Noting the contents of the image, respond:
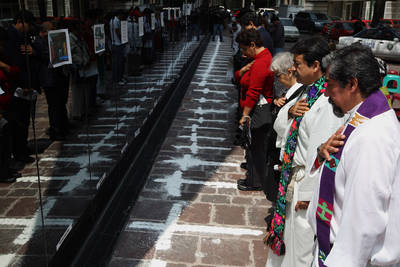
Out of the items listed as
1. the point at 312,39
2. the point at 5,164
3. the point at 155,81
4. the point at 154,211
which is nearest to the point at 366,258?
the point at 312,39

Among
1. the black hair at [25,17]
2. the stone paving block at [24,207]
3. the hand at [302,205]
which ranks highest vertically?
the black hair at [25,17]

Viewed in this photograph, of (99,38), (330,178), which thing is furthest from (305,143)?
(99,38)

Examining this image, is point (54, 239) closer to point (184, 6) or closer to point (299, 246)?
point (299, 246)

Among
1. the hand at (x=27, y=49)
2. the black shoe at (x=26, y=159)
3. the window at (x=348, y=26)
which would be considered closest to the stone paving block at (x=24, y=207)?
the black shoe at (x=26, y=159)

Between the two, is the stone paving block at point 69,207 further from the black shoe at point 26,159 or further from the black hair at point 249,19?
the black hair at point 249,19

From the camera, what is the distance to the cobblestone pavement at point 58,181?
2.62m

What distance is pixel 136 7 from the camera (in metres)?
6.01

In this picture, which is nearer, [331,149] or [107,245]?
[331,149]

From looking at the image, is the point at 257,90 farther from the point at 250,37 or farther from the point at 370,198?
the point at 370,198

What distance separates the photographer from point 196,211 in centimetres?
464

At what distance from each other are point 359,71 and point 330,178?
1.61 ft

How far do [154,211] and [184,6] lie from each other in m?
9.21

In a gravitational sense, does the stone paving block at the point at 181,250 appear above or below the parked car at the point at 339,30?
below

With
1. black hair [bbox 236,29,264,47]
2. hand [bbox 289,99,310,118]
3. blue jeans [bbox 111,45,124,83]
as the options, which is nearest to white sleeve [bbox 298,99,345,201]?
hand [bbox 289,99,310,118]
